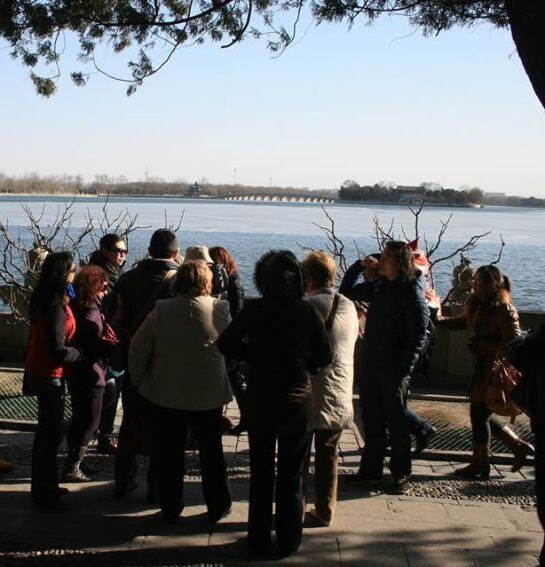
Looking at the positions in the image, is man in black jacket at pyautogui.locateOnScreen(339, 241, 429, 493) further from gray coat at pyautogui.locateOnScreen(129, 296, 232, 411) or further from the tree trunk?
the tree trunk

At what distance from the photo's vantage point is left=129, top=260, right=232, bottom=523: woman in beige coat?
193 inches

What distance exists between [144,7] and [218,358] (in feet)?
14.8

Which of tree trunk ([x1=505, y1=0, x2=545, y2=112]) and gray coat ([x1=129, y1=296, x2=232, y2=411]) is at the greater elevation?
tree trunk ([x1=505, y1=0, x2=545, y2=112])

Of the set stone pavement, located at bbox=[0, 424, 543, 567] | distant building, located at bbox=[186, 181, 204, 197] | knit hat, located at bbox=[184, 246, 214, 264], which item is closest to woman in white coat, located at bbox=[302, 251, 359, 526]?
stone pavement, located at bbox=[0, 424, 543, 567]

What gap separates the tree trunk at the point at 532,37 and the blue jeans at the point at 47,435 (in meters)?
3.35

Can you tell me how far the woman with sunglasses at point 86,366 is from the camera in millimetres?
5617

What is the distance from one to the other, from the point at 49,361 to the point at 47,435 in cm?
47

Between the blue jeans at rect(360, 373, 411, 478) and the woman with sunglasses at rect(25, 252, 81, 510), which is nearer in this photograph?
the woman with sunglasses at rect(25, 252, 81, 510)

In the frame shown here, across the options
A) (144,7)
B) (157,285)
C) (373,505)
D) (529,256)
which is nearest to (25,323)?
(144,7)

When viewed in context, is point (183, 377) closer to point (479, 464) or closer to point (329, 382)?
point (329, 382)

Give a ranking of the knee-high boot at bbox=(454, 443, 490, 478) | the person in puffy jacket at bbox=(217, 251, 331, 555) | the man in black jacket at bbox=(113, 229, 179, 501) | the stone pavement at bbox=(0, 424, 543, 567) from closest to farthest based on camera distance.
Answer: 1. the person in puffy jacket at bbox=(217, 251, 331, 555)
2. the stone pavement at bbox=(0, 424, 543, 567)
3. the man in black jacket at bbox=(113, 229, 179, 501)
4. the knee-high boot at bbox=(454, 443, 490, 478)

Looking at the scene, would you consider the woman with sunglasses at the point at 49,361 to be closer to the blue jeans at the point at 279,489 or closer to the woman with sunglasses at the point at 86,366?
the woman with sunglasses at the point at 86,366

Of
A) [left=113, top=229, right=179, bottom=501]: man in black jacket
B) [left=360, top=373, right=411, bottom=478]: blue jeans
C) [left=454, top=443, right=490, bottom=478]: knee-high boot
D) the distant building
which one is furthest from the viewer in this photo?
the distant building

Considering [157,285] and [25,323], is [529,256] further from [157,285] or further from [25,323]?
[157,285]
